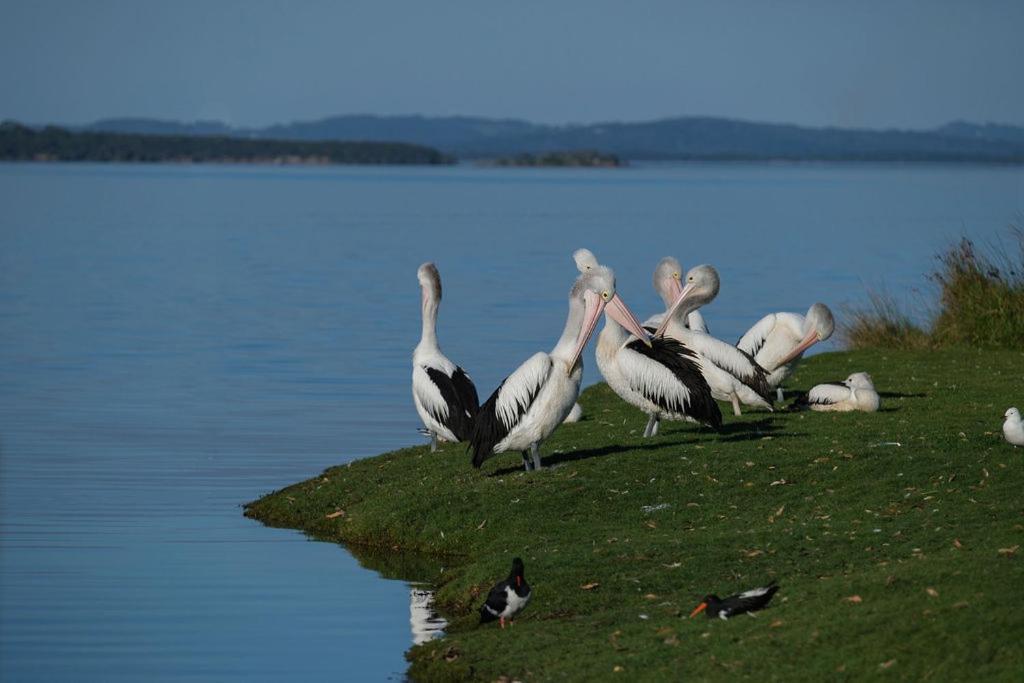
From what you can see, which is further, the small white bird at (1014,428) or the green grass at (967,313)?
the green grass at (967,313)

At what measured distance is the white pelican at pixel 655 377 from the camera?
15.3m

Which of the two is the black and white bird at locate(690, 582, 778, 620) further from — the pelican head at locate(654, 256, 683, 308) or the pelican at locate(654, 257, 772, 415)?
the pelican head at locate(654, 256, 683, 308)

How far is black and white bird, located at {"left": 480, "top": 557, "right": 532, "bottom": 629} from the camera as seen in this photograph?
11.1m

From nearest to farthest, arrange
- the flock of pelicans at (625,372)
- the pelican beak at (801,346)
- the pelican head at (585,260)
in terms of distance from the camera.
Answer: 1. the flock of pelicans at (625,372)
2. the pelican head at (585,260)
3. the pelican beak at (801,346)

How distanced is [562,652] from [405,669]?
57.8 inches

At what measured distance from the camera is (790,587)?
35.2ft

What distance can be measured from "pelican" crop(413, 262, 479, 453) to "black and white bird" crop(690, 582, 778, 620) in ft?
18.8

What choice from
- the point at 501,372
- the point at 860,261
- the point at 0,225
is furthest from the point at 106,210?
the point at 501,372

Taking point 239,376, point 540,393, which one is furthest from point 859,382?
point 239,376

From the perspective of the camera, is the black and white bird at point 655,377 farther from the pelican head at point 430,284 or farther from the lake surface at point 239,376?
the lake surface at point 239,376

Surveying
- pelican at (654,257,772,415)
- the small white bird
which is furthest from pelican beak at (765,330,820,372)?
the small white bird

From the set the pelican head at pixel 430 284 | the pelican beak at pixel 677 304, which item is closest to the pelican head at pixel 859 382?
the pelican beak at pixel 677 304

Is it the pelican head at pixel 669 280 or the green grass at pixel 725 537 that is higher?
the pelican head at pixel 669 280

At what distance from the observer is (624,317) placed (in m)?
15.2
